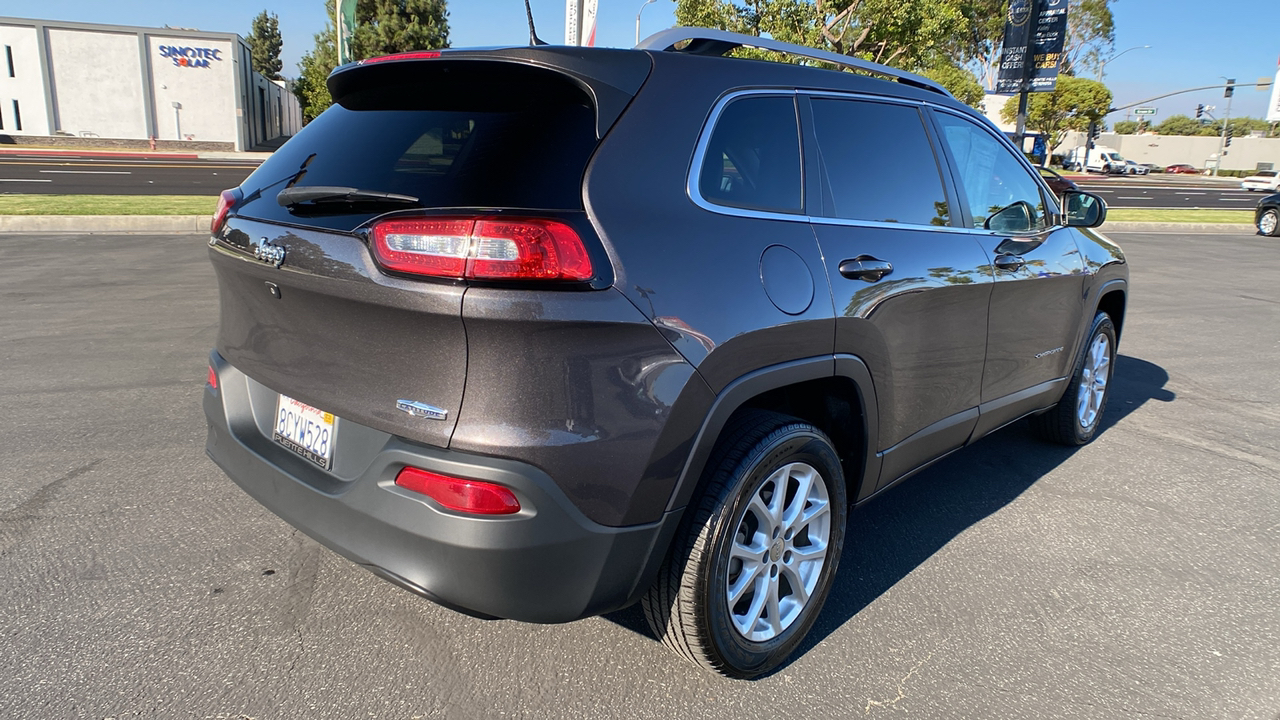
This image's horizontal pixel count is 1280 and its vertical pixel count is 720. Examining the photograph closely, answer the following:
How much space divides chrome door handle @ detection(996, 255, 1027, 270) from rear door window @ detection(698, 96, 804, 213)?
50.0 inches

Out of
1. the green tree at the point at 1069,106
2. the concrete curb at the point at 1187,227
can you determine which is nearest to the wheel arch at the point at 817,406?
the concrete curb at the point at 1187,227

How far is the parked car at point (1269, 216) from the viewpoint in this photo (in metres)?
18.3

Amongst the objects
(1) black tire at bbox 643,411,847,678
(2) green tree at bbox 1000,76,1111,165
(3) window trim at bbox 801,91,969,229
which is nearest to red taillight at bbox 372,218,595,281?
(1) black tire at bbox 643,411,847,678

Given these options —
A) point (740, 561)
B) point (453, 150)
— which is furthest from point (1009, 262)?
point (453, 150)

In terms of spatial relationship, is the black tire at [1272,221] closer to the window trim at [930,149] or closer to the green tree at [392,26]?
the window trim at [930,149]

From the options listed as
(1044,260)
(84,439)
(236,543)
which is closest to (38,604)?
(236,543)

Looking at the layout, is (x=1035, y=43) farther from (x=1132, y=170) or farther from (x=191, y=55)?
(x=1132, y=170)

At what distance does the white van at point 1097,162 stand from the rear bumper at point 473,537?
64651mm

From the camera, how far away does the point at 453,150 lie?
2223mm

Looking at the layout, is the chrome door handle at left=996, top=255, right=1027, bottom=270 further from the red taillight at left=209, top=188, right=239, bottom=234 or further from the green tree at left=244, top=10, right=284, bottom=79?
the green tree at left=244, top=10, right=284, bottom=79

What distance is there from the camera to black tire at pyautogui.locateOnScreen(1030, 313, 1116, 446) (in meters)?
4.52

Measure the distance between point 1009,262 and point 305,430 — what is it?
2.81 meters

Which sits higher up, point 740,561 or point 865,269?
point 865,269

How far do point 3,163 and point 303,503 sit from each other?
30543mm
